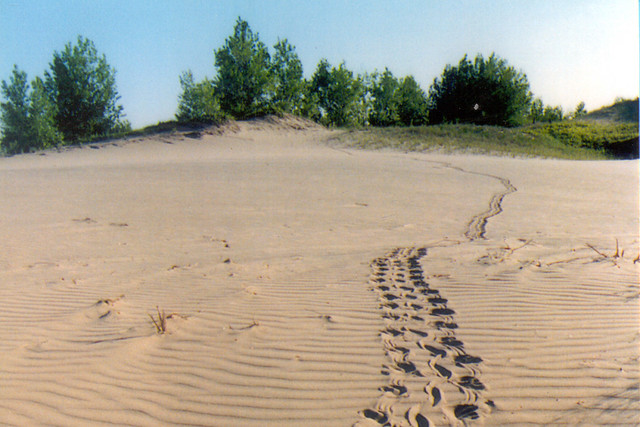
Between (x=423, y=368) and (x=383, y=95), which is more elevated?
(x=383, y=95)

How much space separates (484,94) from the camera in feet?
147

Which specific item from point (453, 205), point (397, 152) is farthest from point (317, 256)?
point (397, 152)

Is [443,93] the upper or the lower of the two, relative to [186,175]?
upper

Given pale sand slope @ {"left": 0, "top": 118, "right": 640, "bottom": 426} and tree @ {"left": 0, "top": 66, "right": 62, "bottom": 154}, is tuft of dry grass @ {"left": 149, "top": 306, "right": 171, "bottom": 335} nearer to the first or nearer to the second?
pale sand slope @ {"left": 0, "top": 118, "right": 640, "bottom": 426}

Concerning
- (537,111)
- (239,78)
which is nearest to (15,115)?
(239,78)

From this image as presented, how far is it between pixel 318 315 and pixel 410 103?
48.9 metres

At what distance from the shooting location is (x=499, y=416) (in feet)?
9.66

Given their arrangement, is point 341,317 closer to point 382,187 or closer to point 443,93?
point 382,187

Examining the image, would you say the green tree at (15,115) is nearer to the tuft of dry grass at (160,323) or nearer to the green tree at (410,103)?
the green tree at (410,103)

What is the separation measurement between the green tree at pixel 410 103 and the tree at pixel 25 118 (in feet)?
103

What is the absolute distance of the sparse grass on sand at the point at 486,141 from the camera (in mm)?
25600

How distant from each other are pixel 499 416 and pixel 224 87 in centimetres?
4040

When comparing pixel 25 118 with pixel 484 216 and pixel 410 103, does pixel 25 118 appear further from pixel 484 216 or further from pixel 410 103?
pixel 484 216

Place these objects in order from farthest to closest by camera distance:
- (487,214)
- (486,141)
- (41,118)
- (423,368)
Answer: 1. (41,118)
2. (486,141)
3. (487,214)
4. (423,368)
